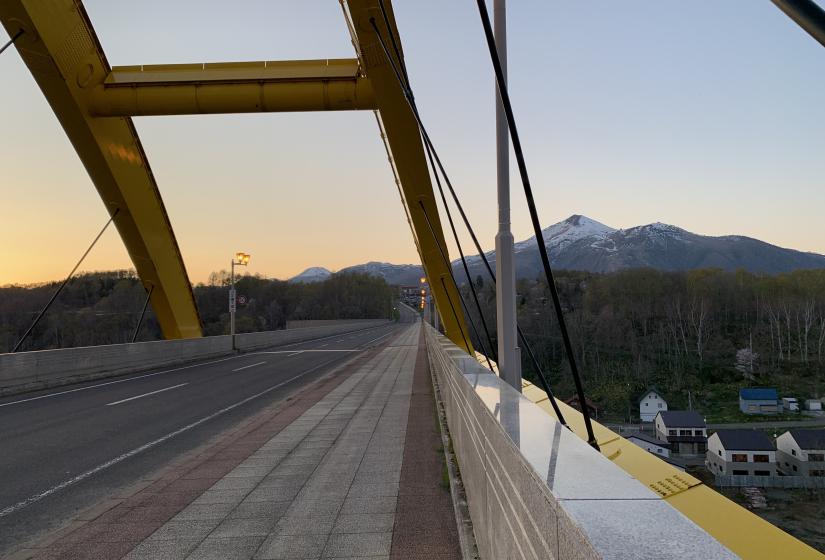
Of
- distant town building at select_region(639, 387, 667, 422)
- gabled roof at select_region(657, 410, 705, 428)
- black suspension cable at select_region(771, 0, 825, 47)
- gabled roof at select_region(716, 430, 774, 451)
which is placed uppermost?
black suspension cable at select_region(771, 0, 825, 47)

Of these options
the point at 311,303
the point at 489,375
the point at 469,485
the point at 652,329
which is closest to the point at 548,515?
the point at 469,485

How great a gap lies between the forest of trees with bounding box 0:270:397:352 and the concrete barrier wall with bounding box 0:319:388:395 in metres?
2.16

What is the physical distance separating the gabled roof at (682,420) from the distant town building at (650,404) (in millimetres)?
4996

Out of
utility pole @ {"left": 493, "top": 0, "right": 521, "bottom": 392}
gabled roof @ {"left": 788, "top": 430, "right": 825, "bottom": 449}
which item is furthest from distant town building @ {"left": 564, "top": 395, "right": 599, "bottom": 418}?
gabled roof @ {"left": 788, "top": 430, "right": 825, "bottom": 449}

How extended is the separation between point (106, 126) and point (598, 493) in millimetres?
20147

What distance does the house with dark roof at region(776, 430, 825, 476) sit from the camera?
78.5ft

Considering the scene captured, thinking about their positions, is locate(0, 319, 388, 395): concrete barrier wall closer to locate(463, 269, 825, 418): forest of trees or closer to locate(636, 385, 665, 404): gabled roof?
locate(463, 269, 825, 418): forest of trees

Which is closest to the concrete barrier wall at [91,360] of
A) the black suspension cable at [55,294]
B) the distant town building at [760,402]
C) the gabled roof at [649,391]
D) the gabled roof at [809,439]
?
the black suspension cable at [55,294]

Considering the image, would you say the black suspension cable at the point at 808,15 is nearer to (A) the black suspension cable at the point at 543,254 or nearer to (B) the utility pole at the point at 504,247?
(A) the black suspension cable at the point at 543,254

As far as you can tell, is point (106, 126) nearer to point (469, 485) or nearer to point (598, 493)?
point (469, 485)

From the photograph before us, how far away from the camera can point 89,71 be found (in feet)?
52.5

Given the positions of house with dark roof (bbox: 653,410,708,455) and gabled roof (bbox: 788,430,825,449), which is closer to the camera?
gabled roof (bbox: 788,430,825,449)

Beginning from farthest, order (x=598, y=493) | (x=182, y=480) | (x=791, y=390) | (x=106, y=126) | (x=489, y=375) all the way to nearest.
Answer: (x=791, y=390), (x=106, y=126), (x=182, y=480), (x=489, y=375), (x=598, y=493)

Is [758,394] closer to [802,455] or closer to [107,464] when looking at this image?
[802,455]
